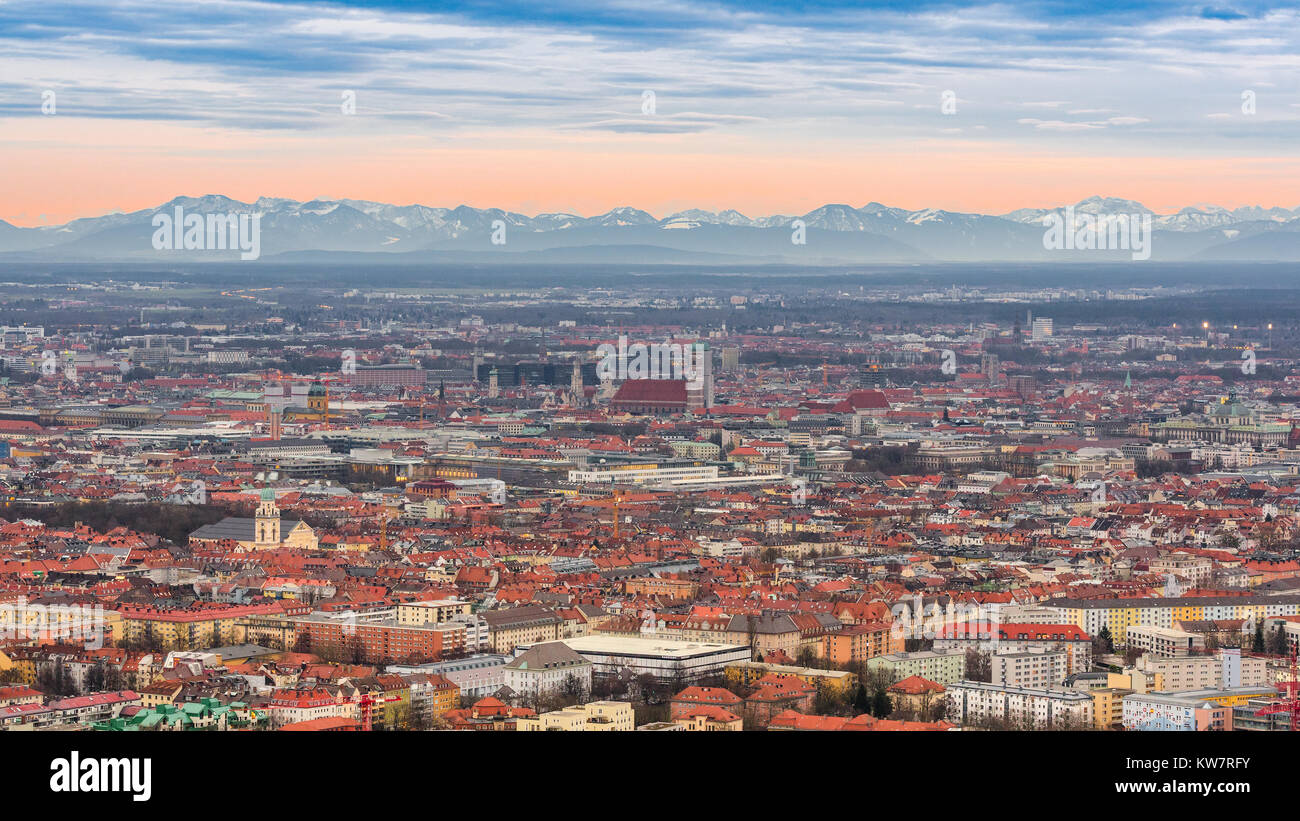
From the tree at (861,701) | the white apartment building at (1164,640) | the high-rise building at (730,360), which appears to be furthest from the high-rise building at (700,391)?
the tree at (861,701)

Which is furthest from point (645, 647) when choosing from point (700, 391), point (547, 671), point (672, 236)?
point (672, 236)

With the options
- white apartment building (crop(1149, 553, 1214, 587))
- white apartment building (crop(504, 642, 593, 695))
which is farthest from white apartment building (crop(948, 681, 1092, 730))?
white apartment building (crop(1149, 553, 1214, 587))

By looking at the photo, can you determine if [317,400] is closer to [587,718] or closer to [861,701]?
[861,701]

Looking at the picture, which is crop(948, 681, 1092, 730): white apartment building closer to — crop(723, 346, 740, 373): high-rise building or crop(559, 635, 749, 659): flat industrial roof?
crop(559, 635, 749, 659): flat industrial roof

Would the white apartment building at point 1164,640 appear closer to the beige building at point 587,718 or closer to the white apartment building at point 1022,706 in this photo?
the white apartment building at point 1022,706

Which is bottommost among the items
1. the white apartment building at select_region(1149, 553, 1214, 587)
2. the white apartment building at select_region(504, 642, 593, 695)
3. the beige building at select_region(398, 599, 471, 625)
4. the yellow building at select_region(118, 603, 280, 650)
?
the white apartment building at select_region(1149, 553, 1214, 587)
